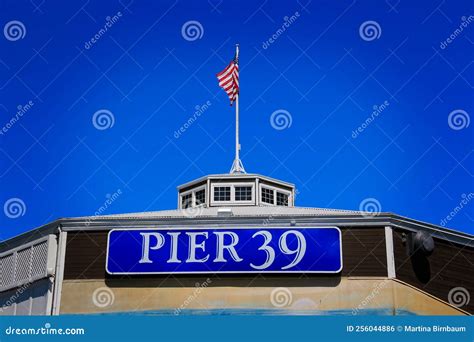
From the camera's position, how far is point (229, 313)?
83.6 feet


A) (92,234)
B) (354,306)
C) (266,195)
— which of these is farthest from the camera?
(266,195)

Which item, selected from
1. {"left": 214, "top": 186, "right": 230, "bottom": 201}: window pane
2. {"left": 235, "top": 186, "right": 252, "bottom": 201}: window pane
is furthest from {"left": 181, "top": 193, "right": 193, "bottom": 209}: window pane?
{"left": 235, "top": 186, "right": 252, "bottom": 201}: window pane

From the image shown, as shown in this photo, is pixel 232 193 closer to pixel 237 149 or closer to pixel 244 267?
pixel 237 149

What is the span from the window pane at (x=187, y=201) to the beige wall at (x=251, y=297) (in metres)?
10.8

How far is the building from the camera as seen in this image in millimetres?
25625

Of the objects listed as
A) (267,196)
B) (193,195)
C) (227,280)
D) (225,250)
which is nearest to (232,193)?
(267,196)

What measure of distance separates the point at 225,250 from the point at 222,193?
904 centimetres

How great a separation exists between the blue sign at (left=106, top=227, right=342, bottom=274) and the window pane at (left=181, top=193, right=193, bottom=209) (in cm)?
991

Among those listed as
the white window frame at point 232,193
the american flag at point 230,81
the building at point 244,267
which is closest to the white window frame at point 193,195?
the white window frame at point 232,193

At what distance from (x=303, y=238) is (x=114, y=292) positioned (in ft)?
24.8

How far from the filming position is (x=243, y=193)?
35156mm

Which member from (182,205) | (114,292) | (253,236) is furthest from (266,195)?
(114,292)

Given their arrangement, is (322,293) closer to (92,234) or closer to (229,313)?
(229,313)

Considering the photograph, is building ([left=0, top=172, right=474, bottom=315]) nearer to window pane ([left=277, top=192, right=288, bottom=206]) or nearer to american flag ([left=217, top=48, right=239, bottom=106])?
window pane ([left=277, top=192, right=288, bottom=206])
